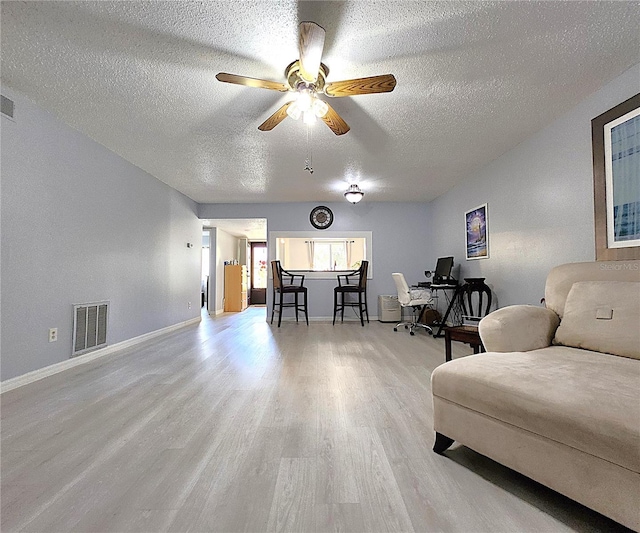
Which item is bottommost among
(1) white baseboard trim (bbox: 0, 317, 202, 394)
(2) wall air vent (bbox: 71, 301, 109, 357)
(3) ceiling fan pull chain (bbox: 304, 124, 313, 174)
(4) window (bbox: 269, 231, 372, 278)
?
(1) white baseboard trim (bbox: 0, 317, 202, 394)

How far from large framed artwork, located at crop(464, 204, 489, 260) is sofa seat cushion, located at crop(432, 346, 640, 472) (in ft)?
9.38

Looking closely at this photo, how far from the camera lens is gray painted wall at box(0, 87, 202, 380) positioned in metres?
2.46

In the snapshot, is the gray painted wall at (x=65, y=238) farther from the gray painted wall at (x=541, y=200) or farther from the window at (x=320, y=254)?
the gray painted wall at (x=541, y=200)

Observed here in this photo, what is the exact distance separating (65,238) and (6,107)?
1.06 meters

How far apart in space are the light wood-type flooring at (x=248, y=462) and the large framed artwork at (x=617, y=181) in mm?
1650

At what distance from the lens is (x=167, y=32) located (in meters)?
1.91

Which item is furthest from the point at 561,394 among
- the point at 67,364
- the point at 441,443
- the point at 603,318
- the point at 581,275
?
the point at 67,364

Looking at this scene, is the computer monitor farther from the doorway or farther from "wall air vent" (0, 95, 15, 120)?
the doorway

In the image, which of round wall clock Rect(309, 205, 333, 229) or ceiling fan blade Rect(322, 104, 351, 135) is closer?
ceiling fan blade Rect(322, 104, 351, 135)

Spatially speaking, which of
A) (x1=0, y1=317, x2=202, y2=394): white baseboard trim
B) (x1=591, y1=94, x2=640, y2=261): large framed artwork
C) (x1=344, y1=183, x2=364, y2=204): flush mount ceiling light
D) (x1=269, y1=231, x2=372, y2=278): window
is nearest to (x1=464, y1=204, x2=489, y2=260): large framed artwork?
(x1=344, y1=183, x2=364, y2=204): flush mount ceiling light

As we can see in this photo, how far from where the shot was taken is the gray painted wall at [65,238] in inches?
97.0

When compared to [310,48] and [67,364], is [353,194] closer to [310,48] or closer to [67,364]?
[310,48]

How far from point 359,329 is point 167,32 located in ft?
14.4

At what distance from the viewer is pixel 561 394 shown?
114 cm
